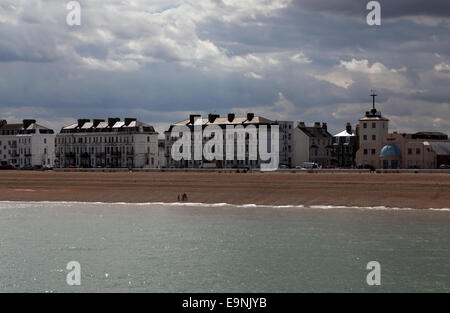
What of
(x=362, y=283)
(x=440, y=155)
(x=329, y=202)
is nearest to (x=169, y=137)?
(x=440, y=155)

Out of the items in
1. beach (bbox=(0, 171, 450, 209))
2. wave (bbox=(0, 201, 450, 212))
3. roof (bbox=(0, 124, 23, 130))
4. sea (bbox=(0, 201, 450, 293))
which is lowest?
sea (bbox=(0, 201, 450, 293))

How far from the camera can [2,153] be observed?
185750mm

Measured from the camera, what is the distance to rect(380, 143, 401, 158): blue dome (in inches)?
4715

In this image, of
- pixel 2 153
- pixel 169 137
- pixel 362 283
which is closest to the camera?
pixel 362 283

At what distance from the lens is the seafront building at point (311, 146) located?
514 feet

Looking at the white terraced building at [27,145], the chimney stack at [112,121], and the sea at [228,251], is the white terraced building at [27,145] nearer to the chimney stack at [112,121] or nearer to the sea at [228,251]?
the chimney stack at [112,121]

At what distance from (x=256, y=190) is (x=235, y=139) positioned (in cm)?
7215

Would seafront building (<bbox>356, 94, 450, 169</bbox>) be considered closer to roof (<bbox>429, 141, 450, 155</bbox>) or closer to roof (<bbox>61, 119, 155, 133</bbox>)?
roof (<bbox>429, 141, 450, 155</bbox>)

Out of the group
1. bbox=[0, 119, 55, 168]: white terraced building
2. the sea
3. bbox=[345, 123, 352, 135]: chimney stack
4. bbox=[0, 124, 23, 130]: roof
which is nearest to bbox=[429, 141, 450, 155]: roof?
bbox=[345, 123, 352, 135]: chimney stack

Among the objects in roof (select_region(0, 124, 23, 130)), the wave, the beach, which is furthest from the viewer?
roof (select_region(0, 124, 23, 130))

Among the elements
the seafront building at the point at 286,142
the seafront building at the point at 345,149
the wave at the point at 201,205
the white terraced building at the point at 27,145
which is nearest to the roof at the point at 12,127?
the white terraced building at the point at 27,145

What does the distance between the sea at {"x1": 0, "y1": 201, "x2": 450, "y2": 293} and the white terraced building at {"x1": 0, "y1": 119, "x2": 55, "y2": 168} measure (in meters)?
123
